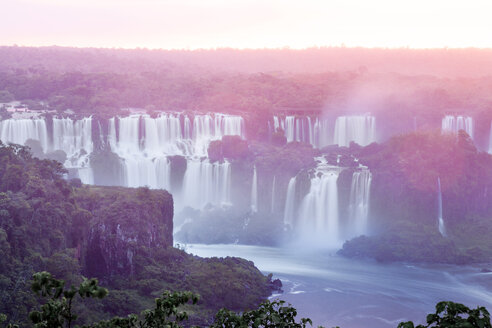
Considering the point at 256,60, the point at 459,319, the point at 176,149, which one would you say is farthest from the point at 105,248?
the point at 256,60

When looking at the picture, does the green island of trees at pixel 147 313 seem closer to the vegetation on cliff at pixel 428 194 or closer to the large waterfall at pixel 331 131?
the vegetation on cliff at pixel 428 194

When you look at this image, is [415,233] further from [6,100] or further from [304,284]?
[6,100]

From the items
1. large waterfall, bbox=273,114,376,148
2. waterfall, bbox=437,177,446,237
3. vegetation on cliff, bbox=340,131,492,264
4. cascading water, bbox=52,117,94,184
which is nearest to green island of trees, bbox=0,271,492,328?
vegetation on cliff, bbox=340,131,492,264

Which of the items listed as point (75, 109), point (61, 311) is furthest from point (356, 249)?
point (75, 109)

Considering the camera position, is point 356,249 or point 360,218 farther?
point 360,218

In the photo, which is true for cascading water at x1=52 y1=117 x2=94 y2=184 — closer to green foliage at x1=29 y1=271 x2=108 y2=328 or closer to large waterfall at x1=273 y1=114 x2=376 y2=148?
large waterfall at x1=273 y1=114 x2=376 y2=148

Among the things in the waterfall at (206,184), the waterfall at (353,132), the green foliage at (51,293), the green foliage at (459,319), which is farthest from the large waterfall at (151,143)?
the green foliage at (51,293)

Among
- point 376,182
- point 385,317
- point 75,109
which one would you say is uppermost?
point 75,109

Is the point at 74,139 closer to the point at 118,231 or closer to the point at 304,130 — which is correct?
the point at 304,130
